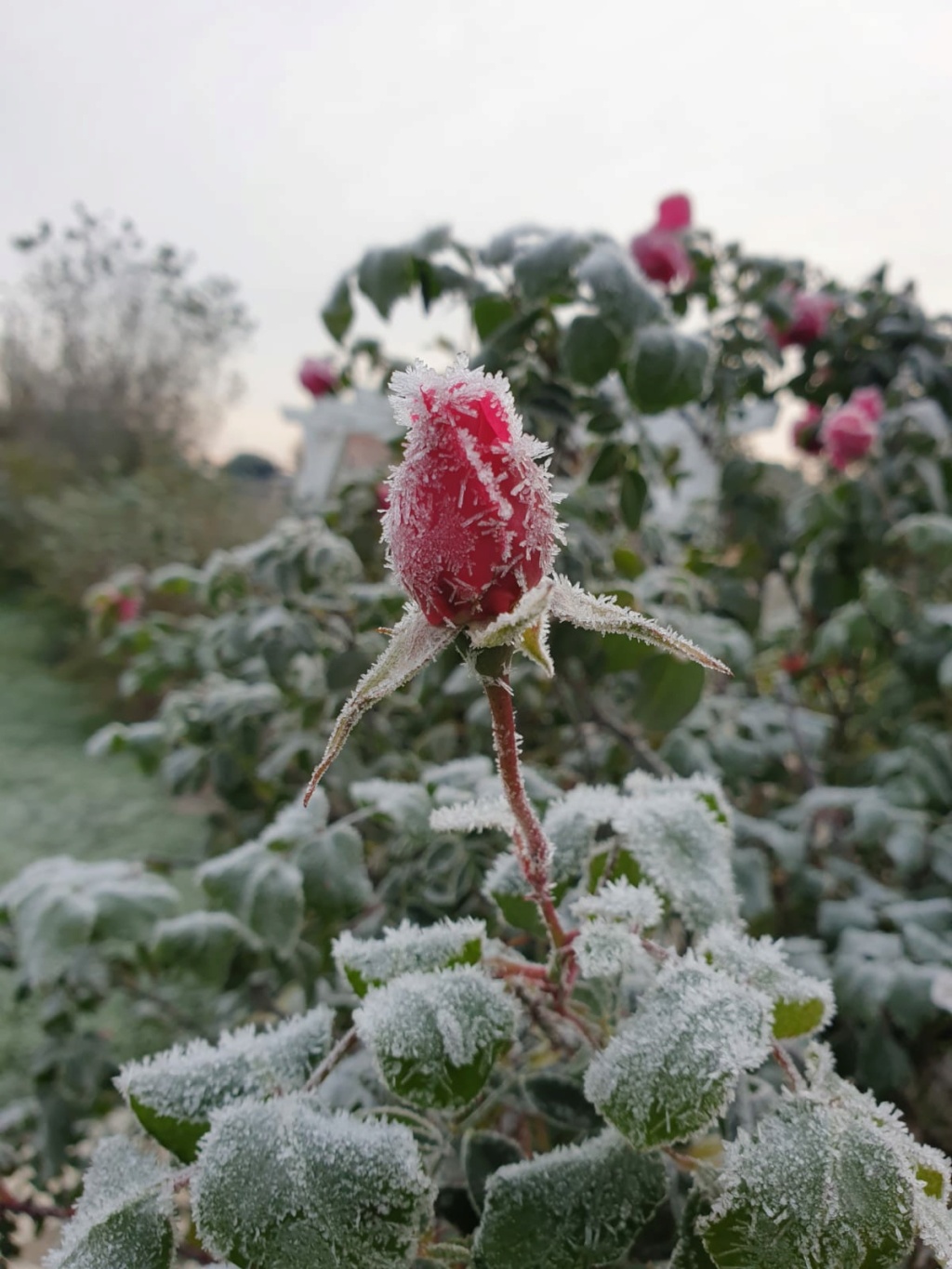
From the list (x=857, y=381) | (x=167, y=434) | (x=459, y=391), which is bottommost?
(x=167, y=434)

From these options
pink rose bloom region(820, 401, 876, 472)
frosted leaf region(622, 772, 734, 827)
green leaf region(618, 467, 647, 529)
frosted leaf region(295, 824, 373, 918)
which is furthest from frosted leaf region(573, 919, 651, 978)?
pink rose bloom region(820, 401, 876, 472)

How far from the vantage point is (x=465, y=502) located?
21 cm

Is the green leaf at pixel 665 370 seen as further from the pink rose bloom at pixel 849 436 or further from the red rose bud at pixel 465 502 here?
the pink rose bloom at pixel 849 436

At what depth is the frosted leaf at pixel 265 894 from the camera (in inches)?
18.5

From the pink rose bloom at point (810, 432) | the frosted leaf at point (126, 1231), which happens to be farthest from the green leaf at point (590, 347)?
the pink rose bloom at point (810, 432)

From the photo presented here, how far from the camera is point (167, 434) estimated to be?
5.73 meters

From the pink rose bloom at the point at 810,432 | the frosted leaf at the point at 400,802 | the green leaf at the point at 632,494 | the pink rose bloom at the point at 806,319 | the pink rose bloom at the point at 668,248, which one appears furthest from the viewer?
the pink rose bloom at the point at 810,432

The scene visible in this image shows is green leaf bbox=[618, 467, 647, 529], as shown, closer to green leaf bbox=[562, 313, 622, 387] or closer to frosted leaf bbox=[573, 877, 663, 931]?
green leaf bbox=[562, 313, 622, 387]

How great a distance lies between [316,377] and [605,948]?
110 centimetres

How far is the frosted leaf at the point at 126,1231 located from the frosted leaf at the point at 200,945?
11.6 inches

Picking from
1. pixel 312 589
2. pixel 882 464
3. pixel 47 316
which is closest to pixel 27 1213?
pixel 312 589

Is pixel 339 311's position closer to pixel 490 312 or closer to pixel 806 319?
pixel 490 312

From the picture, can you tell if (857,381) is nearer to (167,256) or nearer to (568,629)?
(568,629)

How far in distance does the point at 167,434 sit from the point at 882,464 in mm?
5469
